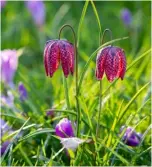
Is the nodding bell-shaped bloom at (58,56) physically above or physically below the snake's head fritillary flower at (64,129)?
above

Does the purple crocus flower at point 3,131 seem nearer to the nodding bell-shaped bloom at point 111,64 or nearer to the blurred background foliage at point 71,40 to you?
the blurred background foliage at point 71,40

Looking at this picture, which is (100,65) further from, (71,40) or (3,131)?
(71,40)

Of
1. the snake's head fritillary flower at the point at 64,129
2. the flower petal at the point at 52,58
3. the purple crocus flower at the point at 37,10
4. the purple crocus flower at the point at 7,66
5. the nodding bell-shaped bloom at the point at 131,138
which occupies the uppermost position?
the flower petal at the point at 52,58

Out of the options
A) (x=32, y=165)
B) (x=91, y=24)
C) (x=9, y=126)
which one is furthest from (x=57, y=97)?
(x=91, y=24)

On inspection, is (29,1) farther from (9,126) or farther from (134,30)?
(9,126)

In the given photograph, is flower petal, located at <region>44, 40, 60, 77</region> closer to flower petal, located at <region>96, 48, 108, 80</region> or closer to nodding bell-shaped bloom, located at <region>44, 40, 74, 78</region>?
nodding bell-shaped bloom, located at <region>44, 40, 74, 78</region>

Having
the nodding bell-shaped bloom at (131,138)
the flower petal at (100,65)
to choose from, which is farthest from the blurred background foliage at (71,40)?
the flower petal at (100,65)

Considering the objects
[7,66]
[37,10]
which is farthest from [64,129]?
Result: [37,10]

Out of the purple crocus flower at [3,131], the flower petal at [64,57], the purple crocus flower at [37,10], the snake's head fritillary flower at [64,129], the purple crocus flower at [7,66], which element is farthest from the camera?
the purple crocus flower at [37,10]
